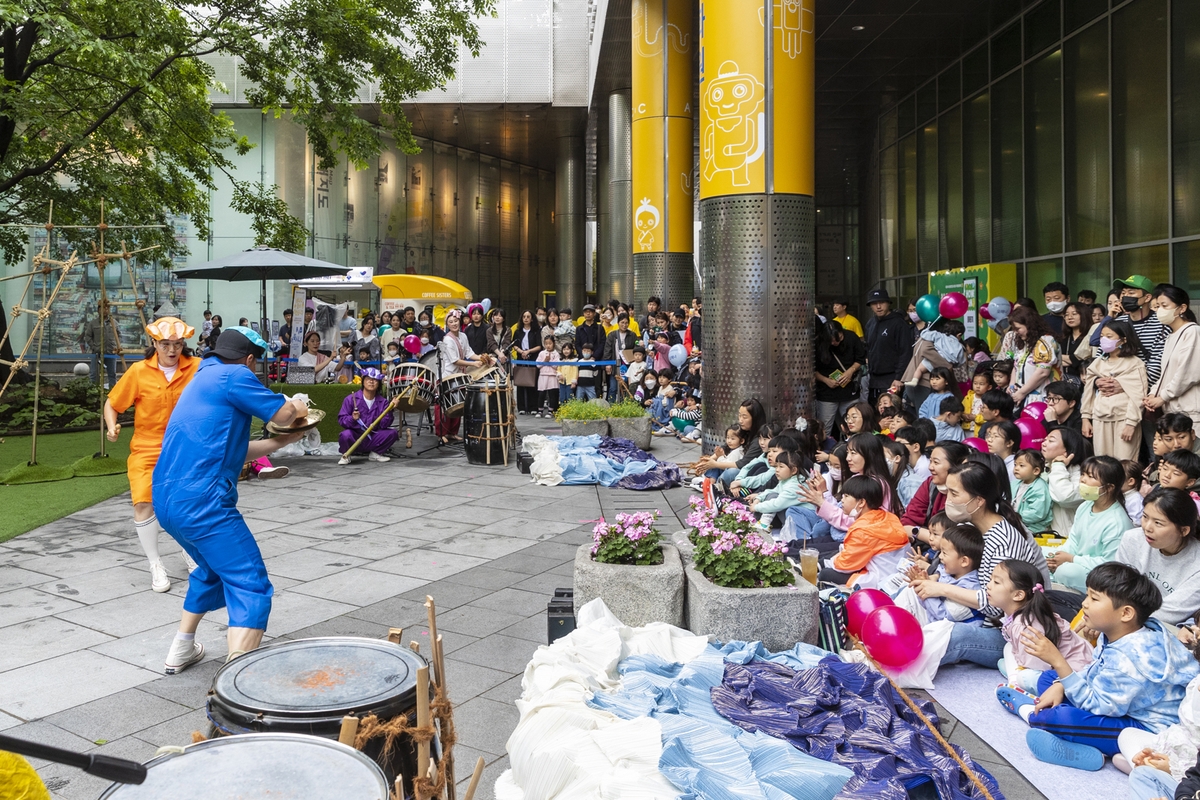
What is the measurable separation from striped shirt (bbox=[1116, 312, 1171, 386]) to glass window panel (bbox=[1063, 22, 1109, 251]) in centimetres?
476

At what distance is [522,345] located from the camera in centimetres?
1744

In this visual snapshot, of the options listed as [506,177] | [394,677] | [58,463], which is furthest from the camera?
[506,177]

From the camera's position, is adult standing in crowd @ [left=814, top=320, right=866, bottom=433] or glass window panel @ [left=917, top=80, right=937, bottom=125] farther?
glass window panel @ [left=917, top=80, right=937, bottom=125]

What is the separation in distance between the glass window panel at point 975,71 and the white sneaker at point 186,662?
47.8ft

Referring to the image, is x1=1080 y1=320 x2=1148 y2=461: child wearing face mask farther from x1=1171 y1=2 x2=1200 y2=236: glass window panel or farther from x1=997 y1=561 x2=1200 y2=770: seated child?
x1=997 y1=561 x2=1200 y2=770: seated child

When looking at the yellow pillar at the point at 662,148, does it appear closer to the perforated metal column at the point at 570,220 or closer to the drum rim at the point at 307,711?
the perforated metal column at the point at 570,220

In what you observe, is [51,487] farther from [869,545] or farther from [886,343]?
[886,343]

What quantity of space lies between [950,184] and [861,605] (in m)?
13.8

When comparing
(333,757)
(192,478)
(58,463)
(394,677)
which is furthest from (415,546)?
(58,463)

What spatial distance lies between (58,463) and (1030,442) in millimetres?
10913

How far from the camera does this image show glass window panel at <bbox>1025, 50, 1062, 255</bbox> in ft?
42.1

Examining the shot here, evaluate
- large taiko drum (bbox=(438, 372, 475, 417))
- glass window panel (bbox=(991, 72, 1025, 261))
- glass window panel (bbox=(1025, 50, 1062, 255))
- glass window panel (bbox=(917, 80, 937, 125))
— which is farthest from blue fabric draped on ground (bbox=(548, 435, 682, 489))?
glass window panel (bbox=(917, 80, 937, 125))

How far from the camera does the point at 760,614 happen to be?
4586mm

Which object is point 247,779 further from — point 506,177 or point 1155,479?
point 506,177
